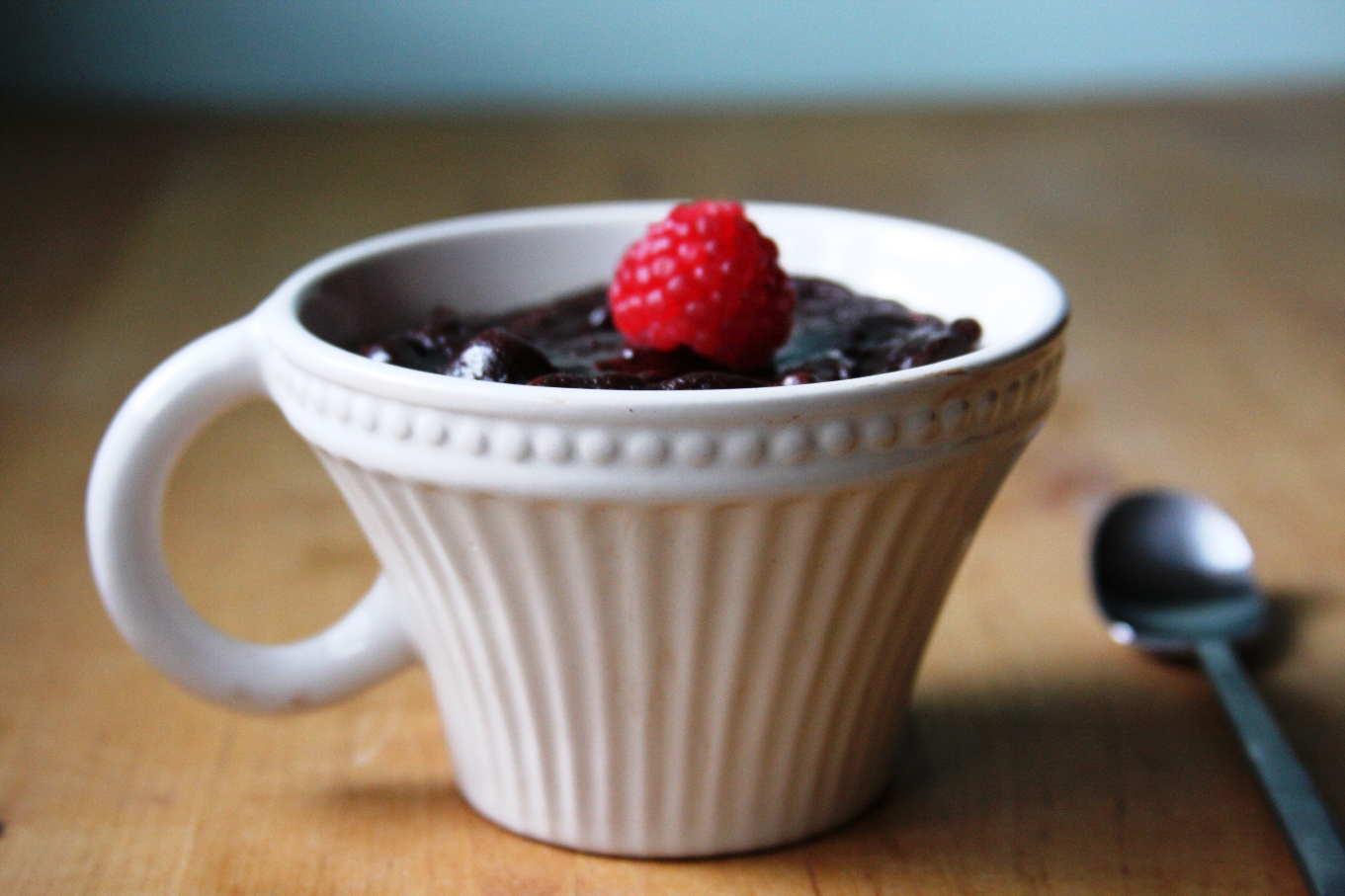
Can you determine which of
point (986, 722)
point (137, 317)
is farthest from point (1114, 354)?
point (137, 317)

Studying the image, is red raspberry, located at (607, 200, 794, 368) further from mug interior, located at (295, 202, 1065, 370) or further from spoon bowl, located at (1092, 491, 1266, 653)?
spoon bowl, located at (1092, 491, 1266, 653)

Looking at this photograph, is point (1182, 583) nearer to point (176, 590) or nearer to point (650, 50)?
point (176, 590)

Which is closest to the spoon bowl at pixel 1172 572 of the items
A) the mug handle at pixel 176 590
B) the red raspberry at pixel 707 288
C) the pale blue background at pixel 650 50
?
the red raspberry at pixel 707 288

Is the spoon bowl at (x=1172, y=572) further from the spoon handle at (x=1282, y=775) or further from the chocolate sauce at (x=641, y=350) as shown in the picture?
the chocolate sauce at (x=641, y=350)

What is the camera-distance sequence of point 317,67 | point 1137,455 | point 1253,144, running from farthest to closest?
point 317,67 < point 1253,144 < point 1137,455

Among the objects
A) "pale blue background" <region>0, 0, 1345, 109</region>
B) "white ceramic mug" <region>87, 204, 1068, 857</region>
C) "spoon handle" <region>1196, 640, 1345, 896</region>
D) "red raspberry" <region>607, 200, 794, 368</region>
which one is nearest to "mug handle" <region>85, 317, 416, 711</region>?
"white ceramic mug" <region>87, 204, 1068, 857</region>

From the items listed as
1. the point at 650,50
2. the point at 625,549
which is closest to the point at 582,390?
the point at 625,549

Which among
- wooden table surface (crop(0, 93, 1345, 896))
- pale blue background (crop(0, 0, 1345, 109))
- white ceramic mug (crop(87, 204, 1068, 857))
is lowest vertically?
pale blue background (crop(0, 0, 1345, 109))

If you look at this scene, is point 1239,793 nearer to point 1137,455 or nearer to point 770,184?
point 1137,455
